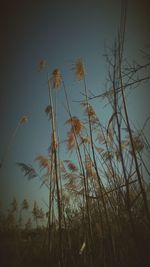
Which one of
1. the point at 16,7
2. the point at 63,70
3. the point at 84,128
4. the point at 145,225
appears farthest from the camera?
the point at 16,7

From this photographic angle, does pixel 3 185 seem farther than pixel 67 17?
No

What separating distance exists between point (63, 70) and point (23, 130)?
0.37 metres

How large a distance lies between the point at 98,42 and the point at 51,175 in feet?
2.33

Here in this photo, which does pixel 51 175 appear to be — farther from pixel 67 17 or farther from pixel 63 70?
pixel 67 17

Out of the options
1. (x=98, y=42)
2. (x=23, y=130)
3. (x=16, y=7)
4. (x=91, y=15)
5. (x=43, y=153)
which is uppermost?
(x=16, y=7)

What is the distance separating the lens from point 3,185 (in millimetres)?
1412

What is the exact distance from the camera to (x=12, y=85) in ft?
5.15

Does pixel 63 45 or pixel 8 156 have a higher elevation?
pixel 63 45

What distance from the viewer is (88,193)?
1.35 m

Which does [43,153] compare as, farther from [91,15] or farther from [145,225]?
[91,15]

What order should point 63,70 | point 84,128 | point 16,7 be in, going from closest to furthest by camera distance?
point 84,128 < point 63,70 < point 16,7

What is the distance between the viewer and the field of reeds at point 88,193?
116cm

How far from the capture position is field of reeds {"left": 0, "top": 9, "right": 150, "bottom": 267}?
1.16 metres

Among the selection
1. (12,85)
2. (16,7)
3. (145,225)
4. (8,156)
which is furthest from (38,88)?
(145,225)
